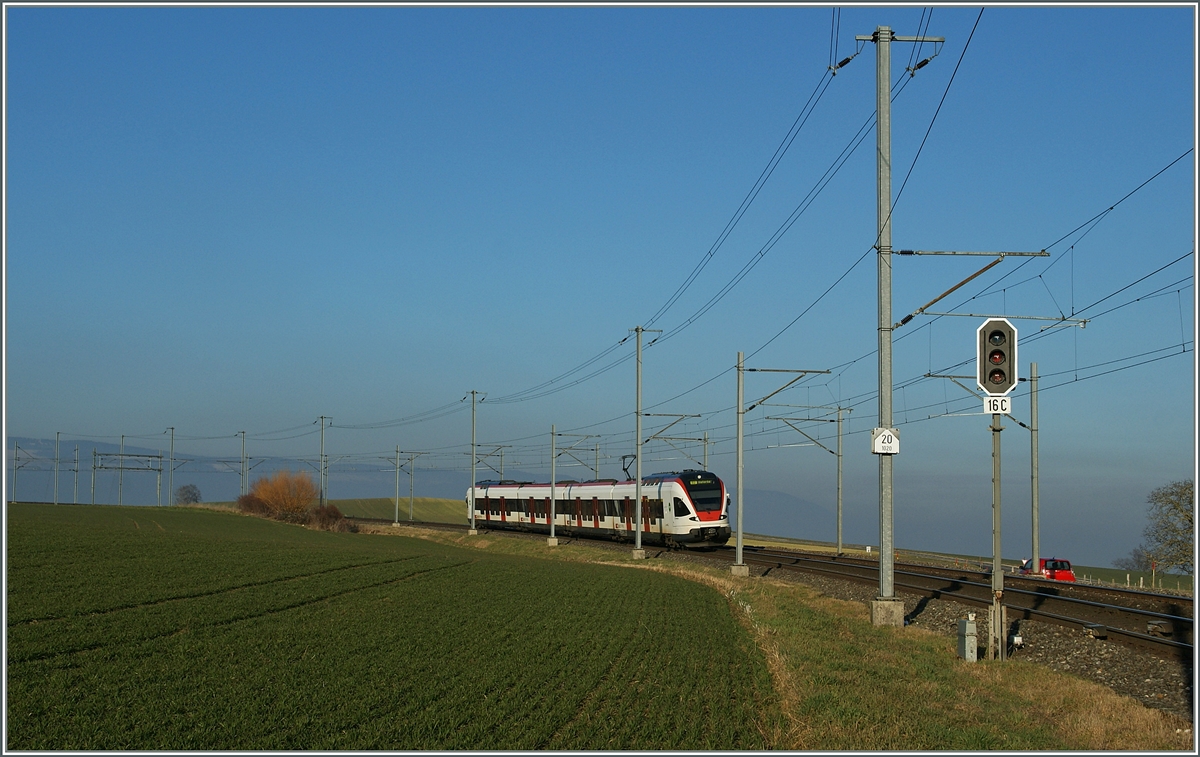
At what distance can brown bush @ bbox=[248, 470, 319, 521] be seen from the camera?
106 metres

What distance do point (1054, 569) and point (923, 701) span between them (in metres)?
30.8

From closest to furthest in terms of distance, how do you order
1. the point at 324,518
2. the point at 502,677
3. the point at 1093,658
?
the point at 502,677 → the point at 1093,658 → the point at 324,518

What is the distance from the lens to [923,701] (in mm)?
13719

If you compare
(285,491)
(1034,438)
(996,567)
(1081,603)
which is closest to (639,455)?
(1034,438)

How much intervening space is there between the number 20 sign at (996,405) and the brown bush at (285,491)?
9678cm

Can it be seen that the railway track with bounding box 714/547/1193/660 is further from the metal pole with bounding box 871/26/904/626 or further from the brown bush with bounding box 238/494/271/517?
the brown bush with bounding box 238/494/271/517

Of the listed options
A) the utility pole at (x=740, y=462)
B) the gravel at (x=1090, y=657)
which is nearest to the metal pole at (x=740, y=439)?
the utility pole at (x=740, y=462)

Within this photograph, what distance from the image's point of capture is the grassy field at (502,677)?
11438 millimetres

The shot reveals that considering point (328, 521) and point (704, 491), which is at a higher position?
point (704, 491)

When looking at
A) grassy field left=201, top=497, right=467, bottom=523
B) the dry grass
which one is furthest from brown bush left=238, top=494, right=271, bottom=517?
the dry grass

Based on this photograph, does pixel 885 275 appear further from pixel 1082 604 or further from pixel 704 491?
pixel 704 491

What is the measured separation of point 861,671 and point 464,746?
7.43 meters

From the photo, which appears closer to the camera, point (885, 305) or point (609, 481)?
point (885, 305)

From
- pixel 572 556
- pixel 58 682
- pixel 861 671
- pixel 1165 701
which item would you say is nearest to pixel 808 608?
pixel 861 671
